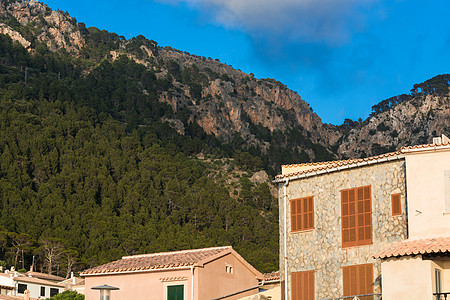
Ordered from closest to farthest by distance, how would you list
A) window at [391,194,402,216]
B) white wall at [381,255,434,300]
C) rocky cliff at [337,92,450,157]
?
white wall at [381,255,434,300]
window at [391,194,402,216]
rocky cliff at [337,92,450,157]

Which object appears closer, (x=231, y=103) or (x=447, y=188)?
(x=447, y=188)

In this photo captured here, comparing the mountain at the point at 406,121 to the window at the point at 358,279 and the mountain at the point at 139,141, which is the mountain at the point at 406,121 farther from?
the window at the point at 358,279

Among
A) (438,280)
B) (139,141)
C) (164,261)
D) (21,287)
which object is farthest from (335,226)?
(139,141)

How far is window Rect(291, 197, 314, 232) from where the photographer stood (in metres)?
27.7

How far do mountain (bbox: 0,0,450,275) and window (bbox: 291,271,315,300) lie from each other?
39.9m

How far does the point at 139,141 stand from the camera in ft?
433

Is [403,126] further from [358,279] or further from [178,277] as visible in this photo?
[358,279]

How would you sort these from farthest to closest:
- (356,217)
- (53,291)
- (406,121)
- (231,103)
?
(231,103), (406,121), (53,291), (356,217)

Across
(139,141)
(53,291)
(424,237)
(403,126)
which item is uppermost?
(403,126)

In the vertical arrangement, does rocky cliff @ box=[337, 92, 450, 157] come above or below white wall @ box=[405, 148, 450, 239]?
above

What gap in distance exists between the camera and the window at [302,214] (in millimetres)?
27703

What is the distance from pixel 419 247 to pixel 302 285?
21.6 feet

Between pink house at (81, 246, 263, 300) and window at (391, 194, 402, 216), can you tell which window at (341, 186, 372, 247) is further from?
pink house at (81, 246, 263, 300)

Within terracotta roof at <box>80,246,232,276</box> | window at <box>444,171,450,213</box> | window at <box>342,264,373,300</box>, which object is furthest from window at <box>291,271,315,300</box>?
window at <box>444,171,450,213</box>
